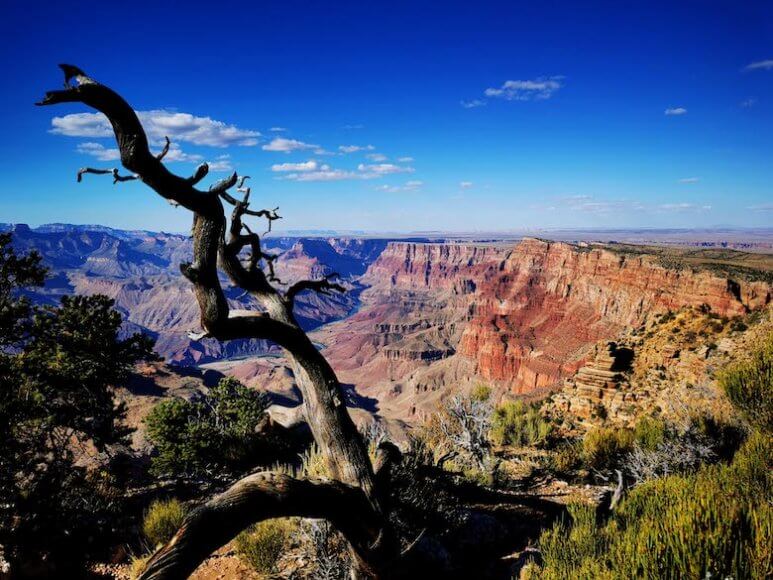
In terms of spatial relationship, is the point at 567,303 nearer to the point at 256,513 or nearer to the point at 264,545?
the point at 264,545

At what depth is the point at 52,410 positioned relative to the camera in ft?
54.5

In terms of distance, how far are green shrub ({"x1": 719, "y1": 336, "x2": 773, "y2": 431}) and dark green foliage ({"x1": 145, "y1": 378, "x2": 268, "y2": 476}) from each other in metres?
14.6

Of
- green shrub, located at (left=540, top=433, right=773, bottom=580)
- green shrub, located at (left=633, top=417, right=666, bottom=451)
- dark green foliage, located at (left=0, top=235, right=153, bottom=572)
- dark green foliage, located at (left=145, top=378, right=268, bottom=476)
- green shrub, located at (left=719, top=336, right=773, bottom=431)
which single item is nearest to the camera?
green shrub, located at (left=540, top=433, right=773, bottom=580)

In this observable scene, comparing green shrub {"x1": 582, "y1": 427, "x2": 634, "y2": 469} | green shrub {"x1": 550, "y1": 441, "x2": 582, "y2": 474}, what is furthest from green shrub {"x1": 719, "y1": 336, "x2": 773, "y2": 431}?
green shrub {"x1": 550, "y1": 441, "x2": 582, "y2": 474}

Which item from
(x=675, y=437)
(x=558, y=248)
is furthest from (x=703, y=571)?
(x=558, y=248)

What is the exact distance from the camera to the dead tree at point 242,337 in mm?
3260

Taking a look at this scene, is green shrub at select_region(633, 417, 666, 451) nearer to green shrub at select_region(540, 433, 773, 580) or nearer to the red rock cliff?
green shrub at select_region(540, 433, 773, 580)

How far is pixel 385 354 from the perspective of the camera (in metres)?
168

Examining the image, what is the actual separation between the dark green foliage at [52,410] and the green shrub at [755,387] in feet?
49.1

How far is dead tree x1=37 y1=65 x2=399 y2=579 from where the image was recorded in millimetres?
3260

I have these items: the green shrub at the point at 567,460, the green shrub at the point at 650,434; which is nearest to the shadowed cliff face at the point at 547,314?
the green shrub at the point at 650,434

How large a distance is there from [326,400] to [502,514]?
21.7ft

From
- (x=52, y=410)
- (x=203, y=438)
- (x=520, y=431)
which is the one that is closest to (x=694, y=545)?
(x=520, y=431)

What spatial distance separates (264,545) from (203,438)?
493 inches
